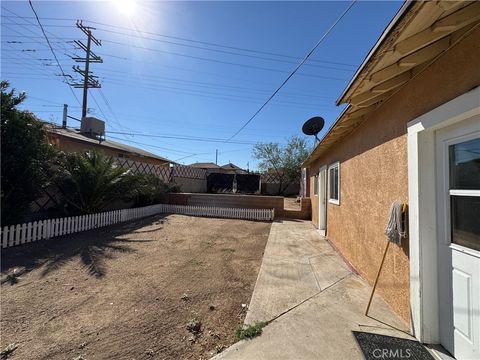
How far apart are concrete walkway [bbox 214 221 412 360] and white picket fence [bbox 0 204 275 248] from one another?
6298mm

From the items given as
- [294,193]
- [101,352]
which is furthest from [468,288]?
[294,193]

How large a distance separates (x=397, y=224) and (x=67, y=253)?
6740mm

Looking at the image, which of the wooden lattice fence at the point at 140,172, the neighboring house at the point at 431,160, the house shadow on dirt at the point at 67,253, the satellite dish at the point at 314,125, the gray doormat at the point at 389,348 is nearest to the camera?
the neighboring house at the point at 431,160

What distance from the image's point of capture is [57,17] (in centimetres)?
971

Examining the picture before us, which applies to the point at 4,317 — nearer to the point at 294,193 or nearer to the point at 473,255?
the point at 473,255

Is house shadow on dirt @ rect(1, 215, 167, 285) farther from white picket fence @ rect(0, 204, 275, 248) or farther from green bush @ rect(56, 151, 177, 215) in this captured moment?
green bush @ rect(56, 151, 177, 215)

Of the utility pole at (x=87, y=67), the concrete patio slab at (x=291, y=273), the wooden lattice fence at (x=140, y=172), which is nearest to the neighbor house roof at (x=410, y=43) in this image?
the concrete patio slab at (x=291, y=273)

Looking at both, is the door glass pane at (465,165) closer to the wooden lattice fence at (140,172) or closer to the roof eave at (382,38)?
the roof eave at (382,38)

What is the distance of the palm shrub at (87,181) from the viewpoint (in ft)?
28.1

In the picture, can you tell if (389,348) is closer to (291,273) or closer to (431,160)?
(431,160)

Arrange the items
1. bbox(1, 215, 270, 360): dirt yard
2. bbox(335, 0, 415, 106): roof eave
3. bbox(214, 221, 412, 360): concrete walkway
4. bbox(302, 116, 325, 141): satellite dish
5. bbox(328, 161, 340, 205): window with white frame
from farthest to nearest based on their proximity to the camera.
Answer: bbox(302, 116, 325, 141): satellite dish, bbox(328, 161, 340, 205): window with white frame, bbox(1, 215, 270, 360): dirt yard, bbox(214, 221, 412, 360): concrete walkway, bbox(335, 0, 415, 106): roof eave

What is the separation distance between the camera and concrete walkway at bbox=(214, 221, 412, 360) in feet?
7.98

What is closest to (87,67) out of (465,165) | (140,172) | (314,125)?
(140,172)

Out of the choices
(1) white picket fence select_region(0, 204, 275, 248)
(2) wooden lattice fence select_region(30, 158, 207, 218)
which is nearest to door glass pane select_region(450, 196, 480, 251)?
(1) white picket fence select_region(0, 204, 275, 248)
